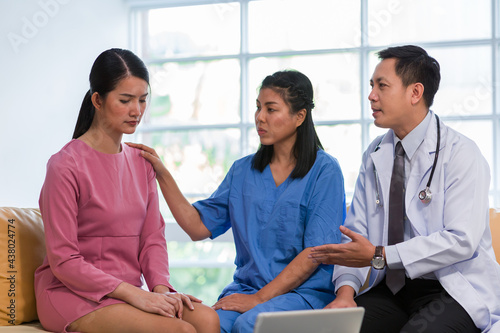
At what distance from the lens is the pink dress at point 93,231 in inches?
74.2

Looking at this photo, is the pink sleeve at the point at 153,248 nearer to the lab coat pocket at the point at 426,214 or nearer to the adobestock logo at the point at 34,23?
the lab coat pocket at the point at 426,214

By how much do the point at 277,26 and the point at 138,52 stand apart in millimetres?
1199

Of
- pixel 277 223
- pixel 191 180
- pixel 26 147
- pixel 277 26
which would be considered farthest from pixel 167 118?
pixel 277 223

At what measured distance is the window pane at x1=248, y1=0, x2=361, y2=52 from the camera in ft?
14.4

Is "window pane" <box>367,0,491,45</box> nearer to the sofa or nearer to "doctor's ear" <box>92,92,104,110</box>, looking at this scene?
"doctor's ear" <box>92,92,104,110</box>

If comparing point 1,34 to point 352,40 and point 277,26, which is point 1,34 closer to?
point 277,26

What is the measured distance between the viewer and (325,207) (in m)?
2.25

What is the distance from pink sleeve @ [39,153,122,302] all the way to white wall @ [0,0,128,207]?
4.54 feet

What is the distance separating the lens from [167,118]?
475 cm

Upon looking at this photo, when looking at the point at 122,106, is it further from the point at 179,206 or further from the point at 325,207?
the point at 325,207

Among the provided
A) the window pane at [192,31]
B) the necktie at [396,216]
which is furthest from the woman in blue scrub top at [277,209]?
the window pane at [192,31]

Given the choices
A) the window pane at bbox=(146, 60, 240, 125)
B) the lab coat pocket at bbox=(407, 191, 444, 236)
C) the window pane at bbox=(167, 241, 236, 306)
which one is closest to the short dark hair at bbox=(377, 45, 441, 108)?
the lab coat pocket at bbox=(407, 191, 444, 236)

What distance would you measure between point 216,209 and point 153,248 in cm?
42

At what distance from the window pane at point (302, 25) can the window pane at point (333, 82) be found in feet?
0.33
